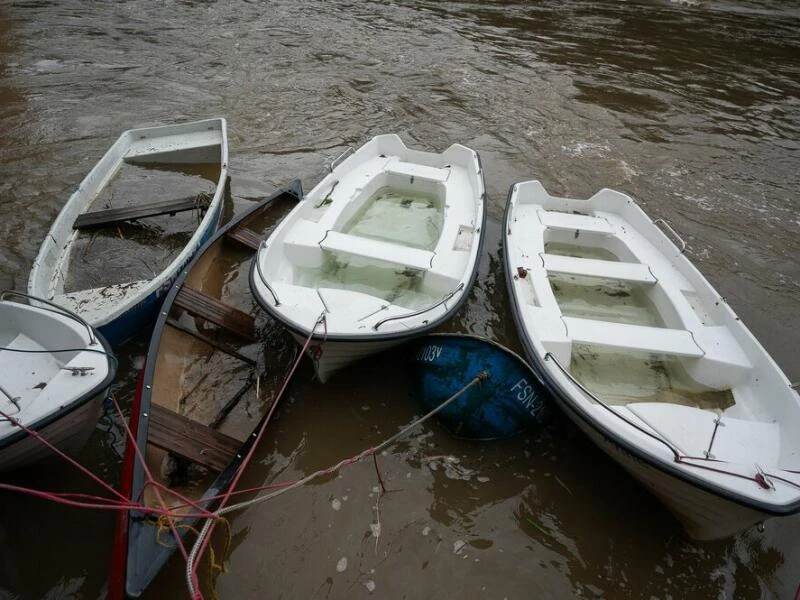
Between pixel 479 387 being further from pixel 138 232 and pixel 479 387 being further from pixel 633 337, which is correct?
pixel 138 232

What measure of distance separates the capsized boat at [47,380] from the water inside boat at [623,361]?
4.79 m

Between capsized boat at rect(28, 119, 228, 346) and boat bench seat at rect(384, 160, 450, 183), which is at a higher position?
boat bench seat at rect(384, 160, 450, 183)

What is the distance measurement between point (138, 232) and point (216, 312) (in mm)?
2707

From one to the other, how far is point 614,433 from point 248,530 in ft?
11.1

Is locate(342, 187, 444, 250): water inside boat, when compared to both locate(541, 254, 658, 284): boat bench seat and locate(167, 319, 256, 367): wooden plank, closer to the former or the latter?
locate(541, 254, 658, 284): boat bench seat

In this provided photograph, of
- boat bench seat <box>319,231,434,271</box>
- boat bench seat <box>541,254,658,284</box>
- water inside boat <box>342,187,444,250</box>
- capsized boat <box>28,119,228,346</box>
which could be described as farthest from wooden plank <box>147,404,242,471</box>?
boat bench seat <box>541,254,658,284</box>

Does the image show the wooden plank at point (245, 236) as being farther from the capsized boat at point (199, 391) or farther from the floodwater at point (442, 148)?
the floodwater at point (442, 148)

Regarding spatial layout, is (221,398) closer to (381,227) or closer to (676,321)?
(381,227)

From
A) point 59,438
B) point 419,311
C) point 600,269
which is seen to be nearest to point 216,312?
point 59,438

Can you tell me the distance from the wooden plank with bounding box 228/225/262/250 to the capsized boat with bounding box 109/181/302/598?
0.05ft

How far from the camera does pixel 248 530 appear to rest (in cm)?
433

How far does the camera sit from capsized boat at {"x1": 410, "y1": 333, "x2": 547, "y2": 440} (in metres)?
4.79

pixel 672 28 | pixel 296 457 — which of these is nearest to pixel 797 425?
pixel 296 457

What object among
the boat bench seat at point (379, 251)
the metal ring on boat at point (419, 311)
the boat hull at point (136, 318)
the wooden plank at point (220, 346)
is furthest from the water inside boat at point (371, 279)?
the boat hull at point (136, 318)
